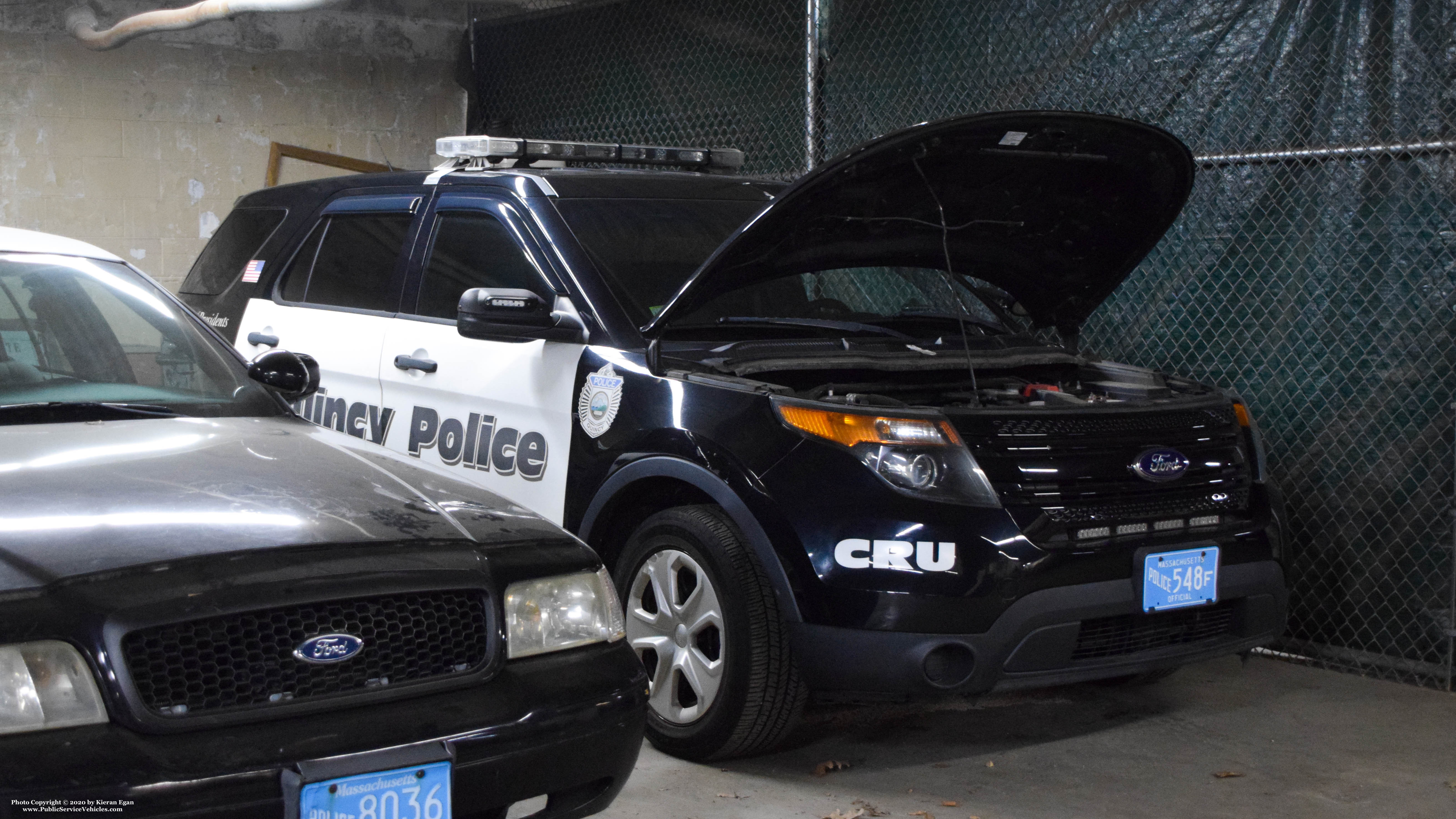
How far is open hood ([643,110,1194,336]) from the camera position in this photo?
4.12 m

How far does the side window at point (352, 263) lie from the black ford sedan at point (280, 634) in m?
2.00

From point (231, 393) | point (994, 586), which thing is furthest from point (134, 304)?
point (994, 586)

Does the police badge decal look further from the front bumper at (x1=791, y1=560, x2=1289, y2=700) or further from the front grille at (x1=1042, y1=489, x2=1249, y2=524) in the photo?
the front grille at (x1=1042, y1=489, x2=1249, y2=524)

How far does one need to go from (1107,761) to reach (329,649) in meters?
2.68

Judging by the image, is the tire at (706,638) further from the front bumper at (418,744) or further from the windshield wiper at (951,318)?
the windshield wiper at (951,318)

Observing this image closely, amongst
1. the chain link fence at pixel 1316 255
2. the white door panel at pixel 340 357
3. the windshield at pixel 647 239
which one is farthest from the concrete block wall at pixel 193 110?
the windshield at pixel 647 239

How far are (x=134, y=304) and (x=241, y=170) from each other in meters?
6.82

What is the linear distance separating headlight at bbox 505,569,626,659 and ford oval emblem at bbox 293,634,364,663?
315 millimetres

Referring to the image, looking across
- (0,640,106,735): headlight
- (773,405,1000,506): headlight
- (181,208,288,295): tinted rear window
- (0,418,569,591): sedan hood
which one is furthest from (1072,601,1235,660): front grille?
(181,208,288,295): tinted rear window

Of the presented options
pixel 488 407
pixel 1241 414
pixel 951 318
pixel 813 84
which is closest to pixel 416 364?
pixel 488 407

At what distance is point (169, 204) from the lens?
985cm

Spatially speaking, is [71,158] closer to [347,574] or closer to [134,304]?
[134,304]

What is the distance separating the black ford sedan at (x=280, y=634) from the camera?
2207 millimetres

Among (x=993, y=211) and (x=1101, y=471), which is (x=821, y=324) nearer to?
(x=993, y=211)
